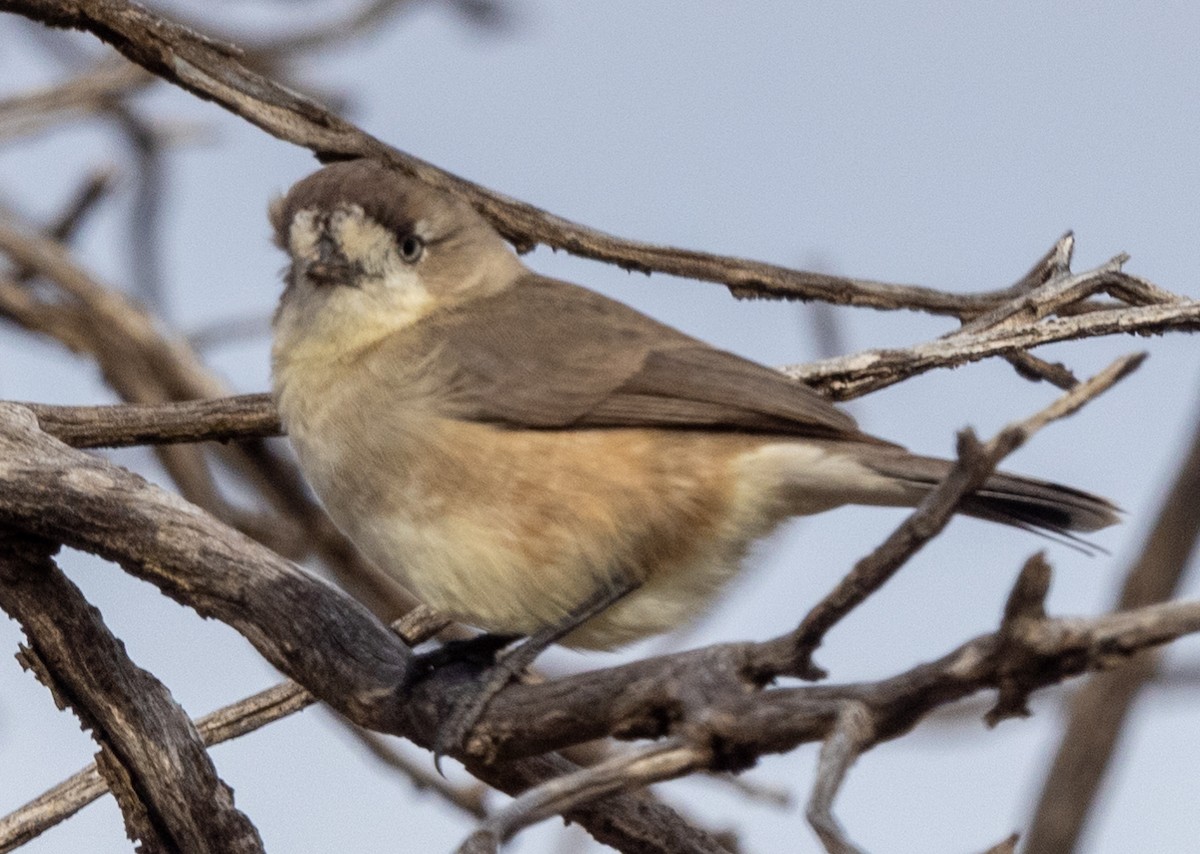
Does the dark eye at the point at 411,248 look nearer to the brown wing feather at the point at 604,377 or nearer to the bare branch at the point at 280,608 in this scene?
the brown wing feather at the point at 604,377

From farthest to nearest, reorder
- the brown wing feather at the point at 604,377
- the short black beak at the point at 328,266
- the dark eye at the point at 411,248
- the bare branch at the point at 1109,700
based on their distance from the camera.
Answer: the dark eye at the point at 411,248 < the short black beak at the point at 328,266 < the brown wing feather at the point at 604,377 < the bare branch at the point at 1109,700

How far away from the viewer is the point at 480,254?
14.1 ft

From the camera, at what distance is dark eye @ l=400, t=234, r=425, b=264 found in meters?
4.17

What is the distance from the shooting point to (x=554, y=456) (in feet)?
12.0

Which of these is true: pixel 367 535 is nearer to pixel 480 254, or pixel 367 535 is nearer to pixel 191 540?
pixel 191 540

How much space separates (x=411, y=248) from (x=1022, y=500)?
64.8 inches

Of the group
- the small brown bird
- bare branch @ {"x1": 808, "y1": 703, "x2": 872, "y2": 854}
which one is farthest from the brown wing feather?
bare branch @ {"x1": 808, "y1": 703, "x2": 872, "y2": 854}

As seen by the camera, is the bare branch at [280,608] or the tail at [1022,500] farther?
the tail at [1022,500]

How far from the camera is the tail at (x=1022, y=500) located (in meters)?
3.34

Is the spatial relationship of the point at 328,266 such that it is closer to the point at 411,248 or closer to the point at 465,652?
the point at 411,248

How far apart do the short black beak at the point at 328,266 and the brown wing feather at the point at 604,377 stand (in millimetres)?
238

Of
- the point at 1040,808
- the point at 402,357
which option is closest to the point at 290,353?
the point at 402,357

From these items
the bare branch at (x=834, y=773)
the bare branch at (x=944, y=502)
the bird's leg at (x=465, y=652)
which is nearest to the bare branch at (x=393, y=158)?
the bird's leg at (x=465, y=652)

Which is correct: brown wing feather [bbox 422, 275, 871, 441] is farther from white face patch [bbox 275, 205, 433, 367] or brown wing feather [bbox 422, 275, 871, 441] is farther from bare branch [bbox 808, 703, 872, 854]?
bare branch [bbox 808, 703, 872, 854]
